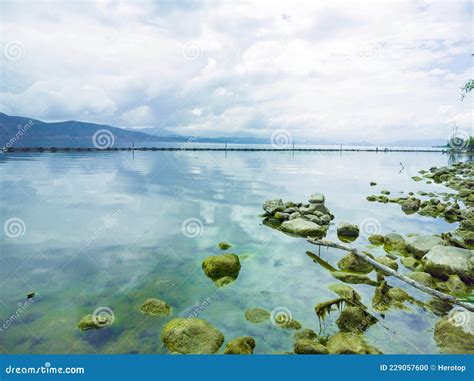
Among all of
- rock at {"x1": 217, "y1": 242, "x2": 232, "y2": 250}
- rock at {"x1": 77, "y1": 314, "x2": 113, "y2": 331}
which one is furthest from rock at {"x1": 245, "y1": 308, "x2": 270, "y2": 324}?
rock at {"x1": 217, "y1": 242, "x2": 232, "y2": 250}

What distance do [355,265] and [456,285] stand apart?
279 cm

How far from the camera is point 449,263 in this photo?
9.70 meters

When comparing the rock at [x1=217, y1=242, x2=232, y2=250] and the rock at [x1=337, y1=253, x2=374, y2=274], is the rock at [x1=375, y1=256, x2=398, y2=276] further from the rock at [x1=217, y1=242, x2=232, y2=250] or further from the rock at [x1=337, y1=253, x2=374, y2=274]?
the rock at [x1=217, y1=242, x2=232, y2=250]

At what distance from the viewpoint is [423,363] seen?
6074mm

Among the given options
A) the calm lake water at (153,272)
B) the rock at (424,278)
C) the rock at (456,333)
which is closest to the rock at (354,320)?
the calm lake water at (153,272)

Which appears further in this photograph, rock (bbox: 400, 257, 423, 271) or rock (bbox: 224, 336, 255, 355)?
rock (bbox: 400, 257, 423, 271)

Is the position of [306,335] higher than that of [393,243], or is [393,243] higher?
[393,243]

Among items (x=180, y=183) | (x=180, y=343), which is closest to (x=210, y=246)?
(x=180, y=343)

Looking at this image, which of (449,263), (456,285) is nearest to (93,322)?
(456,285)

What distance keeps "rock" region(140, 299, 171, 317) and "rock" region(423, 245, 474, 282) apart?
812 cm

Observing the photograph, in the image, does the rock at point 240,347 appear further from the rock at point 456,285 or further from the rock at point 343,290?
the rock at point 456,285

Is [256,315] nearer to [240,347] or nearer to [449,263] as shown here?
[240,347]

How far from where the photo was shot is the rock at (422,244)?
11.3m

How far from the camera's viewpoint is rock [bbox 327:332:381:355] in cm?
631
